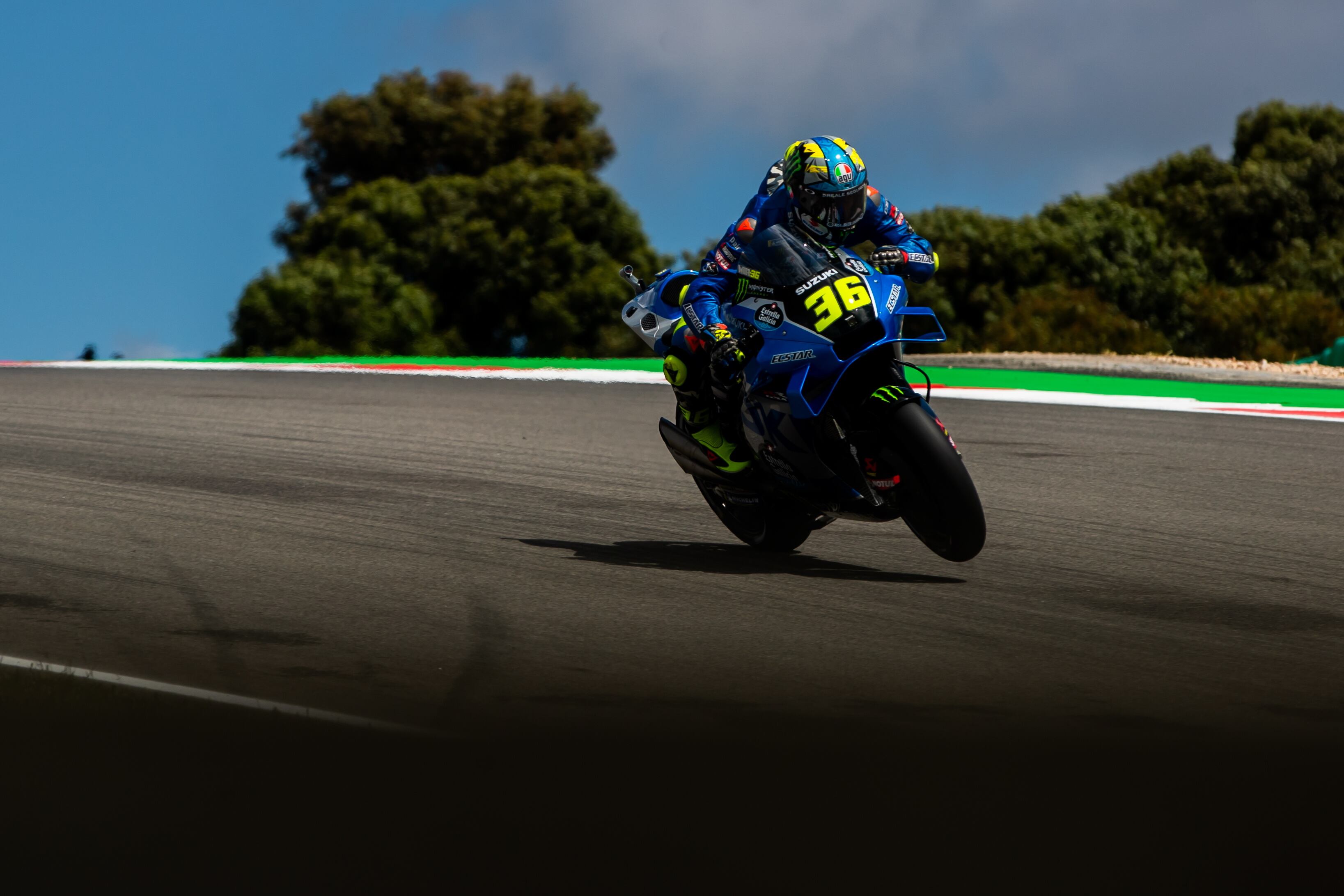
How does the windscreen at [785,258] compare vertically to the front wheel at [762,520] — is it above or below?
above

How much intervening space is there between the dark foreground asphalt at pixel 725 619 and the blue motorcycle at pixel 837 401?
37cm

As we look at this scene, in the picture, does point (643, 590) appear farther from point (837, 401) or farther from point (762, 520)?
point (762, 520)

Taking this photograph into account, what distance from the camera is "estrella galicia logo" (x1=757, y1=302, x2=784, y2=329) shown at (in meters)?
7.57

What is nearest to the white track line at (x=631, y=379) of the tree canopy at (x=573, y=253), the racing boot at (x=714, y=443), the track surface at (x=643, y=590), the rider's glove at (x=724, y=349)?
the track surface at (x=643, y=590)

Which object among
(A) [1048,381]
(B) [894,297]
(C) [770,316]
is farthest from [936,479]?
(A) [1048,381]

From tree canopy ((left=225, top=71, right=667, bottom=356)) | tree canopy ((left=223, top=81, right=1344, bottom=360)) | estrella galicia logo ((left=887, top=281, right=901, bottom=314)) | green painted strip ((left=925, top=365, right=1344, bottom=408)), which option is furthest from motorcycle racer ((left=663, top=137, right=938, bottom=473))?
tree canopy ((left=225, top=71, right=667, bottom=356))

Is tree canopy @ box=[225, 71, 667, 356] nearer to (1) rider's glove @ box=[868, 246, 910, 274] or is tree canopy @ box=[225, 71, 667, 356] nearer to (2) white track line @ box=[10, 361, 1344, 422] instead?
(2) white track line @ box=[10, 361, 1344, 422]

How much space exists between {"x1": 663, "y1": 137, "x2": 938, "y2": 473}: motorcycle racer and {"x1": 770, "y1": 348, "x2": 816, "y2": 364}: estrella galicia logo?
0.19 meters

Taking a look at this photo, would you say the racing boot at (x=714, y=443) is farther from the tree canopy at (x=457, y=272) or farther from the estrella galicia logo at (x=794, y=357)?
the tree canopy at (x=457, y=272)

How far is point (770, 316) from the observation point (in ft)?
25.0

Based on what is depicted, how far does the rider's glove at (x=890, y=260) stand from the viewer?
7668 millimetres

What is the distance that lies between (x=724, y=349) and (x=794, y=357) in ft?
1.14

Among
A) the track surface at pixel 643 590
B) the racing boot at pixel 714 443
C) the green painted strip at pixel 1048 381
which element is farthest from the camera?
the green painted strip at pixel 1048 381

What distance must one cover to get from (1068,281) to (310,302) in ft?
69.3
